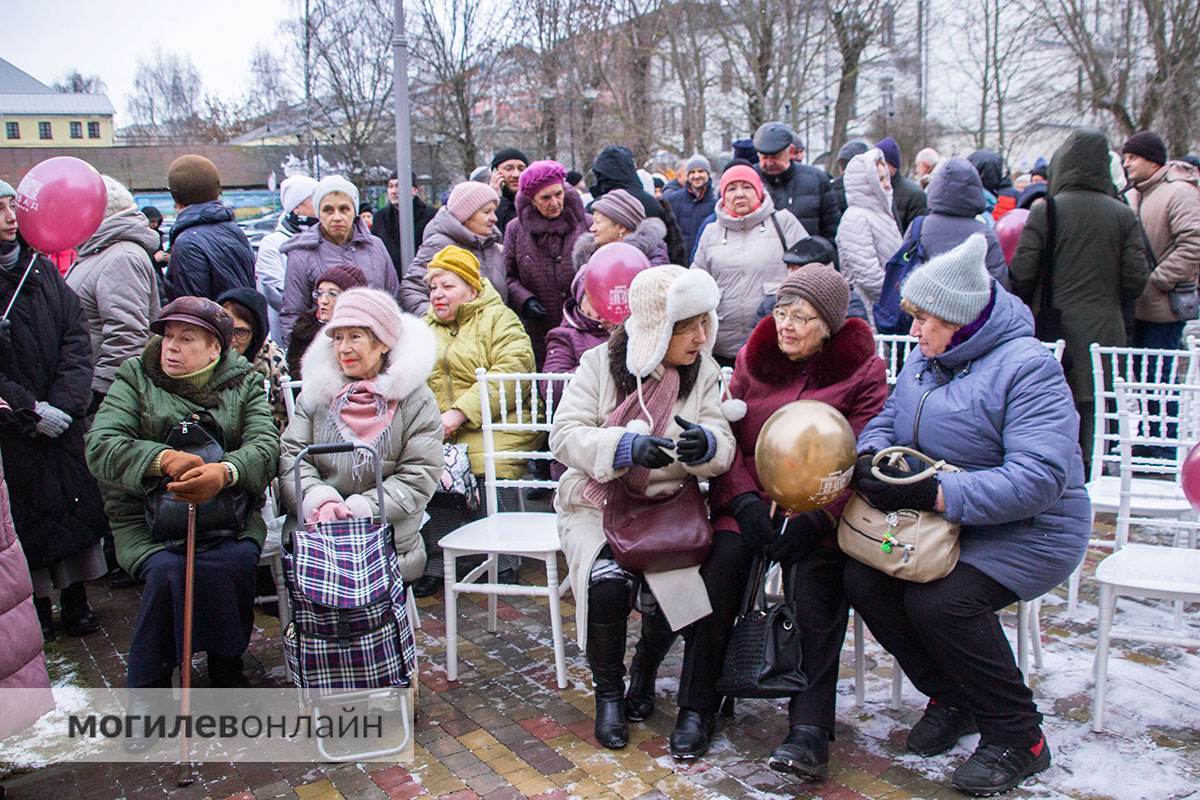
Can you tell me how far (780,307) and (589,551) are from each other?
1094 millimetres

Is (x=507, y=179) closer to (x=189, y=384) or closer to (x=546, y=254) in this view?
(x=546, y=254)

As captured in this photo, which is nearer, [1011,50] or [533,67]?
[533,67]

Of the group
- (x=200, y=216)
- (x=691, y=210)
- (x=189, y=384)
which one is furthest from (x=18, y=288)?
(x=691, y=210)

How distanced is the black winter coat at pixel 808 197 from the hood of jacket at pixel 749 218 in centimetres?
102

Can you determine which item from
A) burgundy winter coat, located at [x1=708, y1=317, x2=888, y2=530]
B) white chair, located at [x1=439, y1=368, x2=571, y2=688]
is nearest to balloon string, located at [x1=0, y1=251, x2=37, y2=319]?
white chair, located at [x1=439, y1=368, x2=571, y2=688]

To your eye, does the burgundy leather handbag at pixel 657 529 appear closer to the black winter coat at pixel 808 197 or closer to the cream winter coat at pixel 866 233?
the cream winter coat at pixel 866 233

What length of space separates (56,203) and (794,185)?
4351 mm

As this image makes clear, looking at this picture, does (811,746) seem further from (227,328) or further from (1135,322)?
(1135,322)

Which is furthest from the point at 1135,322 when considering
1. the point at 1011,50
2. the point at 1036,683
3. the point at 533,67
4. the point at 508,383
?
the point at 1011,50

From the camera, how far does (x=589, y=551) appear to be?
12.0 feet

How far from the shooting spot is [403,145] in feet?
22.4

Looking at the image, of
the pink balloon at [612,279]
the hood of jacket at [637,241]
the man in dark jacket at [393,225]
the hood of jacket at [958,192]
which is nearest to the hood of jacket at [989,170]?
the hood of jacket at [958,192]

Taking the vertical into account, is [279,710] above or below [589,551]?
below

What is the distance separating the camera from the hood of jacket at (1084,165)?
6.07 m
